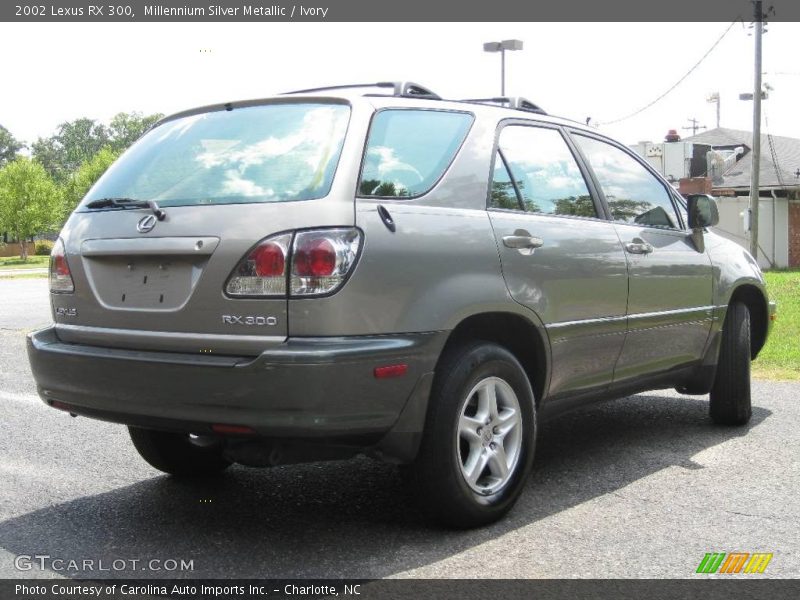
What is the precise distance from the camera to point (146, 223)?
377 cm

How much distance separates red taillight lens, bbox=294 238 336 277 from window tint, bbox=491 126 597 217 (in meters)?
1.07

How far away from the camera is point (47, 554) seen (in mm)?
3725

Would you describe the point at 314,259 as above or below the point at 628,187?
below

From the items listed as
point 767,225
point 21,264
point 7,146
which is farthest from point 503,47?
point 7,146

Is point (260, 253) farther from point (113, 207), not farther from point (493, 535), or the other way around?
point (493, 535)

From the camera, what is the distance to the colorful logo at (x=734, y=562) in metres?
3.56

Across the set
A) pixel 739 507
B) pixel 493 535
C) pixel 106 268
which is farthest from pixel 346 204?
pixel 739 507

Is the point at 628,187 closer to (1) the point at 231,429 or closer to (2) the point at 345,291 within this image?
(2) the point at 345,291

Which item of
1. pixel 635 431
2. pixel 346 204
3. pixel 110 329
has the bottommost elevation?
pixel 635 431

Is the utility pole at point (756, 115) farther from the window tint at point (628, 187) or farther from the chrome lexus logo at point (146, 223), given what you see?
the chrome lexus logo at point (146, 223)

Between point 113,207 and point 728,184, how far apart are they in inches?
1474

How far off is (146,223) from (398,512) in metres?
1.70

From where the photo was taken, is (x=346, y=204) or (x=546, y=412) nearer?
(x=346, y=204)

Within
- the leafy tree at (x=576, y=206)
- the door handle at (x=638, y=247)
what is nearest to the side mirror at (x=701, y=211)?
the door handle at (x=638, y=247)
